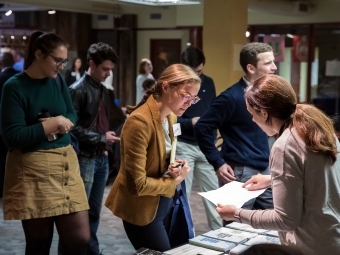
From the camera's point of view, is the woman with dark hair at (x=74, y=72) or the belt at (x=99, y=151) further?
the woman with dark hair at (x=74, y=72)

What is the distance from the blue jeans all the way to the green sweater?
2.39ft

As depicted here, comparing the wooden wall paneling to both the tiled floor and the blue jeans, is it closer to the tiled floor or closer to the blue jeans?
the tiled floor

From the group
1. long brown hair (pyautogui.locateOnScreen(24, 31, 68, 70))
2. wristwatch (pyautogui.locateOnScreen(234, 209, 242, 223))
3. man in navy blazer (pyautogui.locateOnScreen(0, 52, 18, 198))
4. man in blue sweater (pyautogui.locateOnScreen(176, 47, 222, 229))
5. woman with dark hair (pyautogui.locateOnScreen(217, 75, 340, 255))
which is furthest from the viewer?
man in navy blazer (pyautogui.locateOnScreen(0, 52, 18, 198))

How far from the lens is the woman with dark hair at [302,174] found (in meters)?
1.98

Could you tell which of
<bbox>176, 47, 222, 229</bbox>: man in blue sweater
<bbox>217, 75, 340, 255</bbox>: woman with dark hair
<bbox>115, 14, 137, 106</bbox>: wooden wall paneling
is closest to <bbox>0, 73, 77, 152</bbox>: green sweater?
<bbox>217, 75, 340, 255</bbox>: woman with dark hair

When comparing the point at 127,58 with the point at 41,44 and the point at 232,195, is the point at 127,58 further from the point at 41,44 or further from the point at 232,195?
the point at 232,195

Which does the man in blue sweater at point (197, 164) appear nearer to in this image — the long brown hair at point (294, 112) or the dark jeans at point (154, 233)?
the dark jeans at point (154, 233)

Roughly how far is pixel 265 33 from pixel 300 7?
1.31m

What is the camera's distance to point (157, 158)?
2615 mm

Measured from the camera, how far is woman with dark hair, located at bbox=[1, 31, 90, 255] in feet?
9.34

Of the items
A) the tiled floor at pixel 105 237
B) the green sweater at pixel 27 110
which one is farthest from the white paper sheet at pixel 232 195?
the tiled floor at pixel 105 237

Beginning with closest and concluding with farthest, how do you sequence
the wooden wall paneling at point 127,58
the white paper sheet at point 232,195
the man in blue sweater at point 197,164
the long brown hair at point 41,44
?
1. the white paper sheet at point 232,195
2. the long brown hair at point 41,44
3. the man in blue sweater at point 197,164
4. the wooden wall paneling at point 127,58

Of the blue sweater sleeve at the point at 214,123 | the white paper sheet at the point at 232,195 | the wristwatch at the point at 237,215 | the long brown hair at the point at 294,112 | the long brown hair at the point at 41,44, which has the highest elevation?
the long brown hair at the point at 41,44

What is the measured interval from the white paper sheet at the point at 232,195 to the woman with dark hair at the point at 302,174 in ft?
1.23
